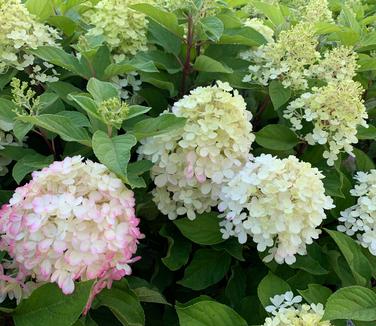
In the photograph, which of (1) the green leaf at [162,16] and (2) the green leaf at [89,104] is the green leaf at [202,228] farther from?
(1) the green leaf at [162,16]

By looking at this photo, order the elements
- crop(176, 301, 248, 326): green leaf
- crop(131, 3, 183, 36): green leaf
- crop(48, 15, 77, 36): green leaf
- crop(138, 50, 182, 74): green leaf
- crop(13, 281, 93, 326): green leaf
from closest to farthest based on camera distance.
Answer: crop(13, 281, 93, 326): green leaf < crop(176, 301, 248, 326): green leaf < crop(131, 3, 183, 36): green leaf < crop(138, 50, 182, 74): green leaf < crop(48, 15, 77, 36): green leaf

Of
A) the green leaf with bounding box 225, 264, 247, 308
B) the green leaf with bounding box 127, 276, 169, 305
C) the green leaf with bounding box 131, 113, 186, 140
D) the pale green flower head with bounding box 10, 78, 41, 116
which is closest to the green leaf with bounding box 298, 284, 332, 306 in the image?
the green leaf with bounding box 225, 264, 247, 308

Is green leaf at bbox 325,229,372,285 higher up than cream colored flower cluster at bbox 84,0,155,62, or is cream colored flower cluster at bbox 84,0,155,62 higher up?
cream colored flower cluster at bbox 84,0,155,62

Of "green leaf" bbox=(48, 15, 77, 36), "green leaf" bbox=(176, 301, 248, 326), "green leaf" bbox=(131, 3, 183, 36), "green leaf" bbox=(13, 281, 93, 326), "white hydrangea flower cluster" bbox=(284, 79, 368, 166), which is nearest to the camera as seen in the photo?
"green leaf" bbox=(13, 281, 93, 326)

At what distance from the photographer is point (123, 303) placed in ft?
4.78

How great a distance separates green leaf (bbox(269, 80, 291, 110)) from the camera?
1739 millimetres

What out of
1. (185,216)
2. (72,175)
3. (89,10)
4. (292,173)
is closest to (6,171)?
(72,175)

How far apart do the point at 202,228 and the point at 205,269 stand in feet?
0.45

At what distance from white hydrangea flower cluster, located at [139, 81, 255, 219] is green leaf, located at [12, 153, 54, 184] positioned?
0.95 feet

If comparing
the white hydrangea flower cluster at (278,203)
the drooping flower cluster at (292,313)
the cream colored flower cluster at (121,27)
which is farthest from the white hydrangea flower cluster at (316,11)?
the drooping flower cluster at (292,313)

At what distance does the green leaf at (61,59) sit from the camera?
1.68m

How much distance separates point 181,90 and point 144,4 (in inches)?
13.4

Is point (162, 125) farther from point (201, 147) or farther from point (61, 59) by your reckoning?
point (61, 59)

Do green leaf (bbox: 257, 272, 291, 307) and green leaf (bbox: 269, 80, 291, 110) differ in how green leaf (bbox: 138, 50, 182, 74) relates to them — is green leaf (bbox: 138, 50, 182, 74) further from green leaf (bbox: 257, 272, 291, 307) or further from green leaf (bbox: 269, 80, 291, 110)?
green leaf (bbox: 257, 272, 291, 307)
